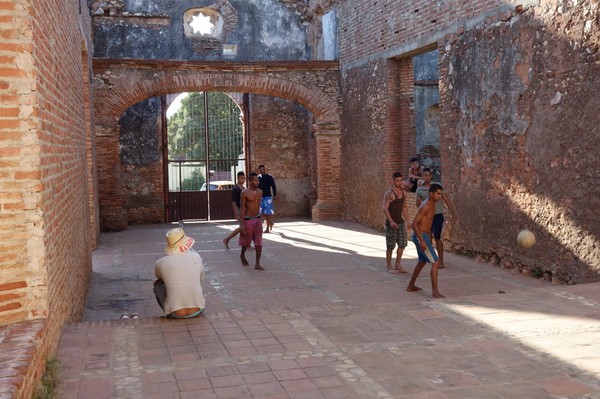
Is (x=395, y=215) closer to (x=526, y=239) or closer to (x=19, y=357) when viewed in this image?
(x=526, y=239)

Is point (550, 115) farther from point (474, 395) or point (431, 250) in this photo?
point (474, 395)

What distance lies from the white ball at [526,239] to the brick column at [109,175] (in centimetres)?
948

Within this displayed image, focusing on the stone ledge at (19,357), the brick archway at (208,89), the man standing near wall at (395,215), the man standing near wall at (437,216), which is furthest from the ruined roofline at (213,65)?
the stone ledge at (19,357)

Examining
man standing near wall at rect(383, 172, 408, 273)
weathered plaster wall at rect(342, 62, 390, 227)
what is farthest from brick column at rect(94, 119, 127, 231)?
man standing near wall at rect(383, 172, 408, 273)

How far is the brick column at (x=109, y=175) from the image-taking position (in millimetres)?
15031

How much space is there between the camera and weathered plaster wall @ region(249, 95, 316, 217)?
1859 centimetres

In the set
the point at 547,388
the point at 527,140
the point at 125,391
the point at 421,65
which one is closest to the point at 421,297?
the point at 527,140

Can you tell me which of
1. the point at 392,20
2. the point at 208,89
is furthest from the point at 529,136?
the point at 208,89

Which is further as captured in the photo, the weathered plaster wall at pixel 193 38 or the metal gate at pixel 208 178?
the metal gate at pixel 208 178

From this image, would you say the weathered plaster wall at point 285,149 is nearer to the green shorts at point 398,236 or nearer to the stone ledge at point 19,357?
the green shorts at point 398,236

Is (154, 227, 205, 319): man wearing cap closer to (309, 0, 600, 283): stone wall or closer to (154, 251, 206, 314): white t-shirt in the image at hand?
(154, 251, 206, 314): white t-shirt

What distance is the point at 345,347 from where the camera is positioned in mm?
5078

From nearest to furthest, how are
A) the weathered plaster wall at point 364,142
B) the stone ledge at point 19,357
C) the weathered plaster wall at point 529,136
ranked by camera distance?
1. the stone ledge at point 19,357
2. the weathered plaster wall at point 529,136
3. the weathered plaster wall at point 364,142

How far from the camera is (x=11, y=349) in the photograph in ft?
12.1
